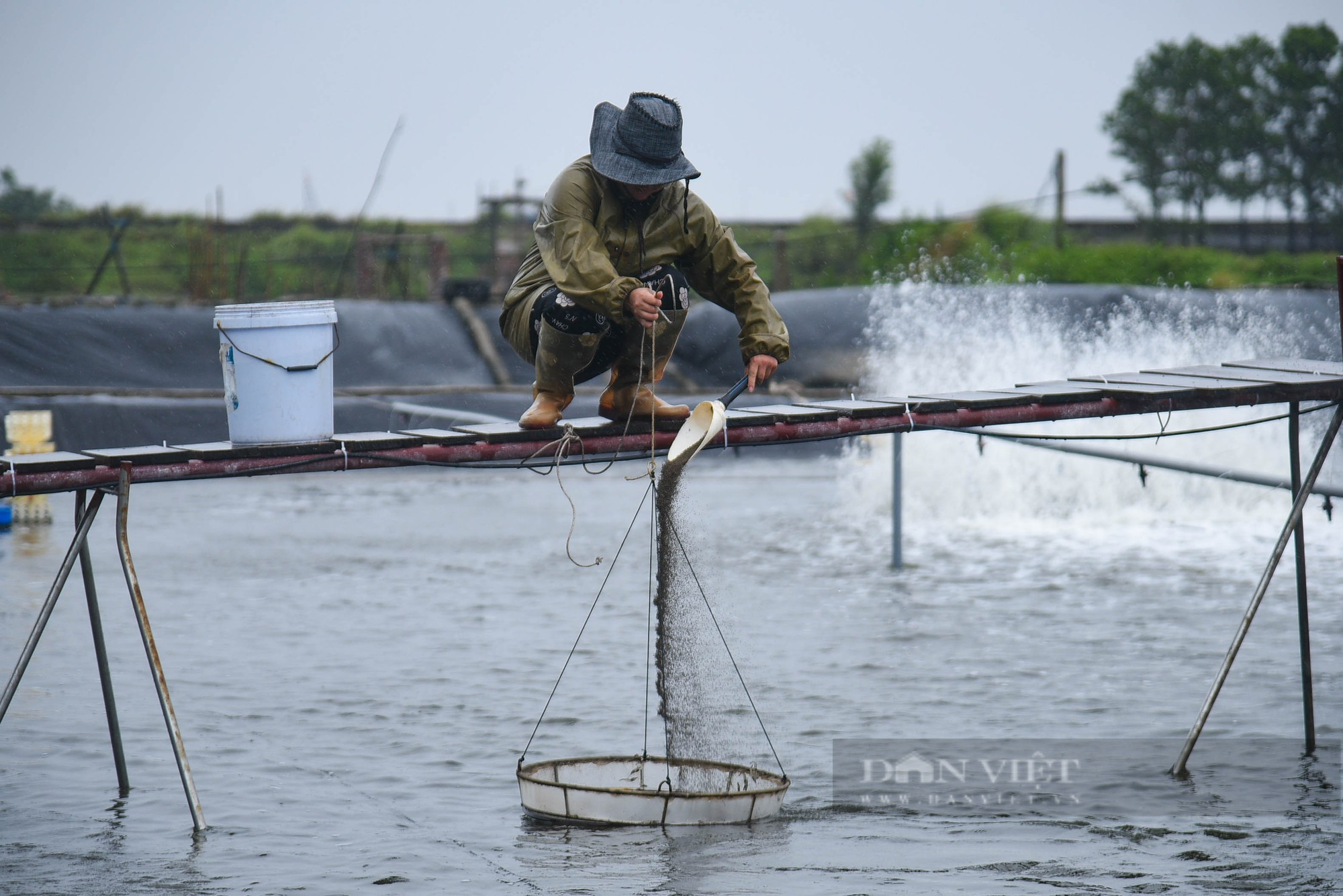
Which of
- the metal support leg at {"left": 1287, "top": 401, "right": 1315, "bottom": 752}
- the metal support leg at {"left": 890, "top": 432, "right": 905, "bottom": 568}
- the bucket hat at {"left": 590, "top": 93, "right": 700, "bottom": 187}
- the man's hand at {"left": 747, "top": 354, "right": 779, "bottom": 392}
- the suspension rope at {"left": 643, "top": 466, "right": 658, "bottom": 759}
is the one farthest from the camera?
the metal support leg at {"left": 890, "top": 432, "right": 905, "bottom": 568}

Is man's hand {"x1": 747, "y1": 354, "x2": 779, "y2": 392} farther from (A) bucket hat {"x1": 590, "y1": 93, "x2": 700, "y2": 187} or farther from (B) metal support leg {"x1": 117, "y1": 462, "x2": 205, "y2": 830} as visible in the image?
(B) metal support leg {"x1": 117, "y1": 462, "x2": 205, "y2": 830}

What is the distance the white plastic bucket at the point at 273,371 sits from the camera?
3814mm

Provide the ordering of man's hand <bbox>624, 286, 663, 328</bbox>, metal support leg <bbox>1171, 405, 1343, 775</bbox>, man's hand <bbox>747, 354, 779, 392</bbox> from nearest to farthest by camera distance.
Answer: man's hand <bbox>624, 286, 663, 328</bbox>
man's hand <bbox>747, 354, 779, 392</bbox>
metal support leg <bbox>1171, 405, 1343, 775</bbox>

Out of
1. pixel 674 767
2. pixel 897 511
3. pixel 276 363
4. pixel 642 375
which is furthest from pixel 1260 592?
pixel 897 511

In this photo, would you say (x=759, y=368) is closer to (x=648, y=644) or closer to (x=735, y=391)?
(x=735, y=391)

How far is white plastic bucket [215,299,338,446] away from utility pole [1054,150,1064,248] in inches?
694

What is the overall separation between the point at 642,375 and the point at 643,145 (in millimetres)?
691

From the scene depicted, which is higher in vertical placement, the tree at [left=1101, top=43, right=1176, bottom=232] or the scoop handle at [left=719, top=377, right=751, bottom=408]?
the tree at [left=1101, top=43, right=1176, bottom=232]

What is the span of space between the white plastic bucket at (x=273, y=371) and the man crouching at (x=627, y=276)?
22.6 inches

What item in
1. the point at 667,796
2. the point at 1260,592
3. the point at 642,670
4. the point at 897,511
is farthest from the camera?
the point at 897,511

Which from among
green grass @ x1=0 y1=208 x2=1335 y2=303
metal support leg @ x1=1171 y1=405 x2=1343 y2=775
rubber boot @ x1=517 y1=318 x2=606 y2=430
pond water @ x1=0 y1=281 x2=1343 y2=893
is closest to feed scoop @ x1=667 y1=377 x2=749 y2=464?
rubber boot @ x1=517 y1=318 x2=606 y2=430

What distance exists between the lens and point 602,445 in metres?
3.97

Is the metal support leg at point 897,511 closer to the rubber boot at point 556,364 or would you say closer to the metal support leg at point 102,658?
the rubber boot at point 556,364

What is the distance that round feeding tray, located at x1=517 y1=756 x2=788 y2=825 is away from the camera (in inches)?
156
